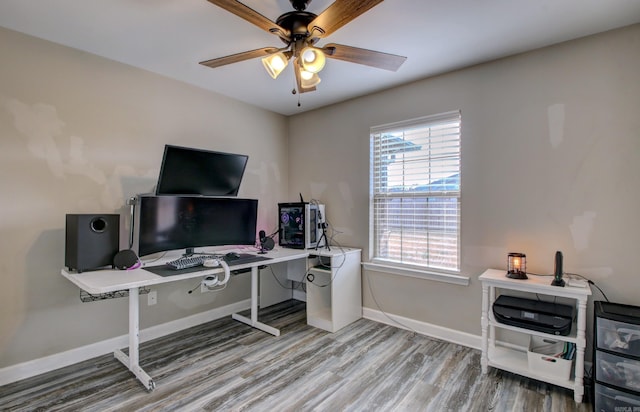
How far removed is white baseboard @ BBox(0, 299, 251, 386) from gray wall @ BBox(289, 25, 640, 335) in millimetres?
1922

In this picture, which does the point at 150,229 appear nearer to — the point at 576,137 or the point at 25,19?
the point at 25,19

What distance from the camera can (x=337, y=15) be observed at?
1.54 metres

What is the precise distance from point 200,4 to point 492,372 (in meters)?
3.17

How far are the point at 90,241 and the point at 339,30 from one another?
2251mm

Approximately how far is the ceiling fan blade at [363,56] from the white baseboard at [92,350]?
9.04ft

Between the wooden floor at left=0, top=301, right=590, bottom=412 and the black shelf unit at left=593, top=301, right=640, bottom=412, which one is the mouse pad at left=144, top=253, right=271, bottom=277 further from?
the black shelf unit at left=593, top=301, right=640, bottom=412

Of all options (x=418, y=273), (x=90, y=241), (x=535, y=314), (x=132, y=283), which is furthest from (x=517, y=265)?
(x=90, y=241)

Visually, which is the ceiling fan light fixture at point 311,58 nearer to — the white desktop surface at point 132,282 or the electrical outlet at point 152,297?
the white desktop surface at point 132,282

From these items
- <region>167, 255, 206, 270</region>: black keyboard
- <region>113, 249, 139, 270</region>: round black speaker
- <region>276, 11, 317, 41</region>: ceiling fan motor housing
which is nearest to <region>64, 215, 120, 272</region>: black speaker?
<region>113, 249, 139, 270</region>: round black speaker

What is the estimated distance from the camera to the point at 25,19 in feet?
6.64

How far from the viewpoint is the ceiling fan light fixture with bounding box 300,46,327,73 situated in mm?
1730

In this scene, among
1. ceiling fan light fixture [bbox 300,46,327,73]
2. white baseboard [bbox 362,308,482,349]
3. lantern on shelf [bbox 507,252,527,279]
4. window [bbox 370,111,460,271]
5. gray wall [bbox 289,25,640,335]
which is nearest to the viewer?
ceiling fan light fixture [bbox 300,46,327,73]

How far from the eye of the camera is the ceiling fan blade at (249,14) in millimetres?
1404

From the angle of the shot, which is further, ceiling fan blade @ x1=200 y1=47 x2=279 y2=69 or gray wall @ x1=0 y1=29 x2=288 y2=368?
gray wall @ x1=0 y1=29 x2=288 y2=368
